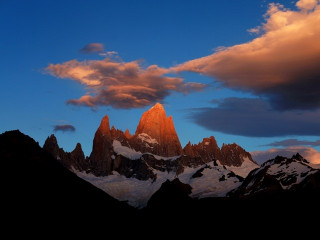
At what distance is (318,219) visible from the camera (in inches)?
6796

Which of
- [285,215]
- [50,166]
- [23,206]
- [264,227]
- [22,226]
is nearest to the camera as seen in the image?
[22,226]

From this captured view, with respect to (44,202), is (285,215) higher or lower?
lower

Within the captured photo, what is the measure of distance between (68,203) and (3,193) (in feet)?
48.3

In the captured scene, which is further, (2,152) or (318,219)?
(318,219)

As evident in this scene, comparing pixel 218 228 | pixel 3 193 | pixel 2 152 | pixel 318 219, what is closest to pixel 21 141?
pixel 2 152

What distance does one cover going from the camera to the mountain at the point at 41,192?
8900 cm

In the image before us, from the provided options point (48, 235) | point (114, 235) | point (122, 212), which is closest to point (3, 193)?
point (48, 235)

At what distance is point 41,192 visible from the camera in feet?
315

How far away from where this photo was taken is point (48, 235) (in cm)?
8412

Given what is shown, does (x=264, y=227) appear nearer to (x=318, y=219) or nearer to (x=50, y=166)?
(x=318, y=219)

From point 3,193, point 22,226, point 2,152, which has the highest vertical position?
point 2,152

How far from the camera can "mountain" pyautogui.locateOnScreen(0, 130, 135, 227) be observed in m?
89.0

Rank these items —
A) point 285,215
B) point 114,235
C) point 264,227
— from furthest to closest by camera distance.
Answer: point 285,215
point 264,227
point 114,235

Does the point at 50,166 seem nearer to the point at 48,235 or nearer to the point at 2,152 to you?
the point at 2,152
